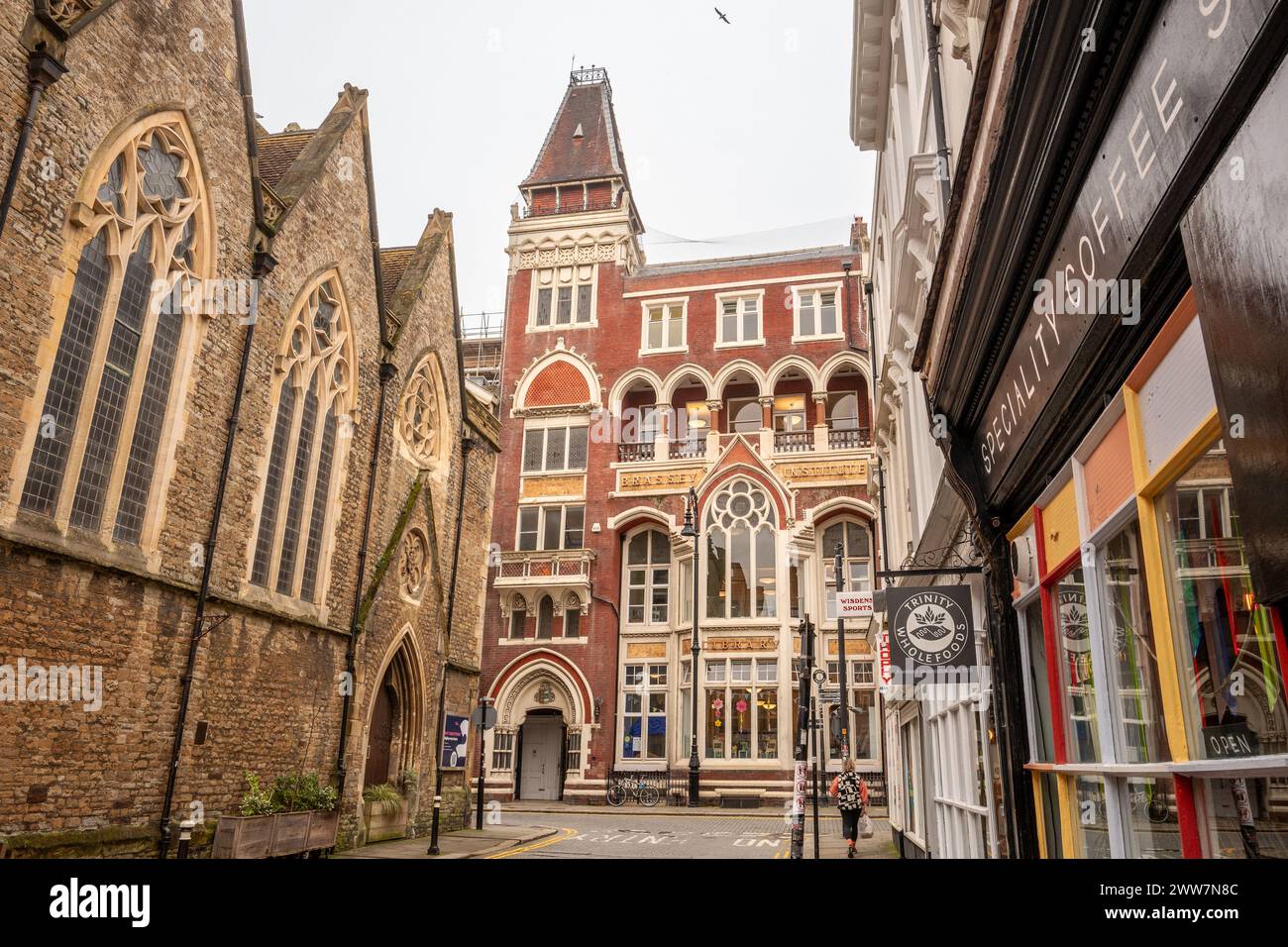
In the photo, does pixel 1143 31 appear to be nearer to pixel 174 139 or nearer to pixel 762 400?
pixel 174 139

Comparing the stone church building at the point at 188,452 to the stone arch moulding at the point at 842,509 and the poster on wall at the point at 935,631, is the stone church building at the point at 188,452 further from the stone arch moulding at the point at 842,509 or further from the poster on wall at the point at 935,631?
the stone arch moulding at the point at 842,509

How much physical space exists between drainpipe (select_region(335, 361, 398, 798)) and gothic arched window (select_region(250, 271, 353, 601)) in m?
0.99

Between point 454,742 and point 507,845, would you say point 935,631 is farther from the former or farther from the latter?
point 454,742

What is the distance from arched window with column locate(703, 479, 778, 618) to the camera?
3219 centimetres

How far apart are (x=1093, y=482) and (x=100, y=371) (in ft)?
37.5

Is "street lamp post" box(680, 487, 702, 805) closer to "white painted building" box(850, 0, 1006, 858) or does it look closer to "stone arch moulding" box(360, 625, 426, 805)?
"white painted building" box(850, 0, 1006, 858)

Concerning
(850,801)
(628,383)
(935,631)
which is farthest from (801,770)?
(628,383)

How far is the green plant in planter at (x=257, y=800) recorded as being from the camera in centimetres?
1270

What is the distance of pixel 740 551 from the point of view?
32562 mm

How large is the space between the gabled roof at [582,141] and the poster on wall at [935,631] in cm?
3441

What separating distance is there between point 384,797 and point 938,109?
15610 mm

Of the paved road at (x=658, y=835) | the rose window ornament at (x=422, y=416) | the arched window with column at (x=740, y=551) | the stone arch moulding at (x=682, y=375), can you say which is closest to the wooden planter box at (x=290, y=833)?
the paved road at (x=658, y=835)

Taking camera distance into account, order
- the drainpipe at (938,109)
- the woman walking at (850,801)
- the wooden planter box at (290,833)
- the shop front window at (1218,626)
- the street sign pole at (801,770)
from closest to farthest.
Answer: the shop front window at (1218,626)
the drainpipe at (938,109)
the wooden planter box at (290,833)
the street sign pole at (801,770)
the woman walking at (850,801)
